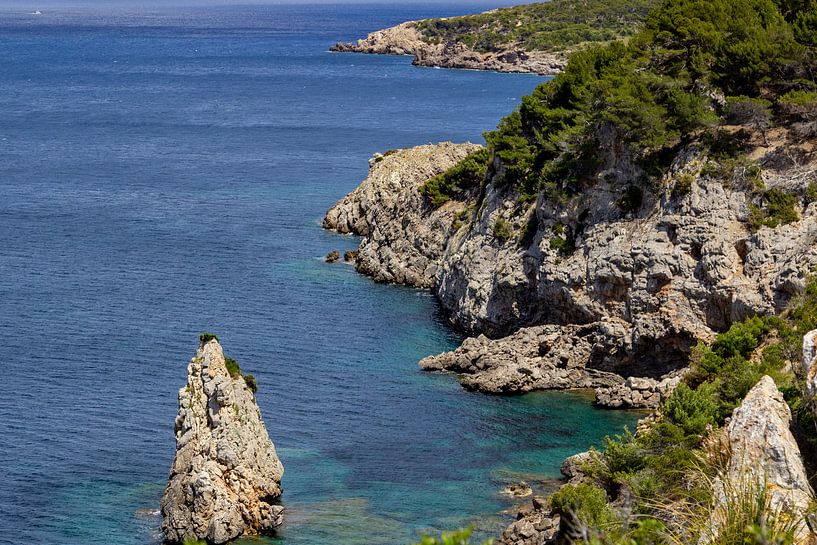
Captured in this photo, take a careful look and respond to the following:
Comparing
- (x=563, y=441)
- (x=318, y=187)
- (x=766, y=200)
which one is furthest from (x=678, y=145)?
(x=318, y=187)

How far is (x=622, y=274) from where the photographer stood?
62.3 metres

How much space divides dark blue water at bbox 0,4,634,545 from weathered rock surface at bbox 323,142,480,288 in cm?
238

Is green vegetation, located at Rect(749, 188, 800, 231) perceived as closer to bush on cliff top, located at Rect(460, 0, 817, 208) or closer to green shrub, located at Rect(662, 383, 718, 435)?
bush on cliff top, located at Rect(460, 0, 817, 208)

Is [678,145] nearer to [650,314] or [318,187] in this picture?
[650,314]

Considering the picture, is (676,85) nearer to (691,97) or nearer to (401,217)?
(691,97)

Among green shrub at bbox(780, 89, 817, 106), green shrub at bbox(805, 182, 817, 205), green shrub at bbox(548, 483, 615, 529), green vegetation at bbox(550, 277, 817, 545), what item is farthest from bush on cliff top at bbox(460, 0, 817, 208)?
green shrub at bbox(548, 483, 615, 529)

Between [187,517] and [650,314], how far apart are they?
2663cm

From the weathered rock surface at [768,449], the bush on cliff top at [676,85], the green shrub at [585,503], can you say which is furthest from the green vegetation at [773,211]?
the weathered rock surface at [768,449]

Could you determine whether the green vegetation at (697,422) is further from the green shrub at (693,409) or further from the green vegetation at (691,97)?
the green vegetation at (691,97)

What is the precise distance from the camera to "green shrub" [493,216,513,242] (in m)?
72.6

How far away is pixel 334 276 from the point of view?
3369 inches

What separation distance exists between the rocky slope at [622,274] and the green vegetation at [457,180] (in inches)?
476

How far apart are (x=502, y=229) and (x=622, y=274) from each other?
12.2 metres

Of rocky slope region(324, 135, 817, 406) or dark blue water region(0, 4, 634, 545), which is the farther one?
rocky slope region(324, 135, 817, 406)
